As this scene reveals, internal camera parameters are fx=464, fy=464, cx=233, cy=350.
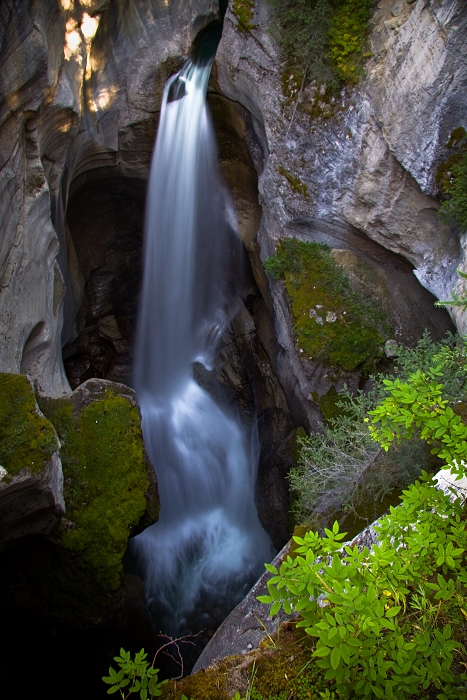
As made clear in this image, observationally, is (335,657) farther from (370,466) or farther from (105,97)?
(105,97)

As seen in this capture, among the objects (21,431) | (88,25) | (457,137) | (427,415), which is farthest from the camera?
(88,25)

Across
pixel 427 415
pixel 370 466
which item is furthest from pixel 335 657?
pixel 370 466

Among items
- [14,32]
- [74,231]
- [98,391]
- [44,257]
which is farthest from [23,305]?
[74,231]

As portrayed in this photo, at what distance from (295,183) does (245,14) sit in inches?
126

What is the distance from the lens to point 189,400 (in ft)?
35.9

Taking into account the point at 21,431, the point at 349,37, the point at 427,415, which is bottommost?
the point at 427,415

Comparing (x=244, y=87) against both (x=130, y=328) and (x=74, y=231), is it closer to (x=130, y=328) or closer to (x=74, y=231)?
(x=74, y=231)

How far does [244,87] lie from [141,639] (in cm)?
930

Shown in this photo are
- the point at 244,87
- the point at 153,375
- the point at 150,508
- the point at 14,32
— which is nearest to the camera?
the point at 14,32

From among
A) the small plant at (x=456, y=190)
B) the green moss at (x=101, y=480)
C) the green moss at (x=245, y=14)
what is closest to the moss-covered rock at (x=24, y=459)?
the green moss at (x=101, y=480)

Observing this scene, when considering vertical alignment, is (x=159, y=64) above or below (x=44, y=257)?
above

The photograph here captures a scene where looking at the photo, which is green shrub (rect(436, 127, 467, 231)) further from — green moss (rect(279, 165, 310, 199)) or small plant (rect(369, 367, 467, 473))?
small plant (rect(369, 367, 467, 473))

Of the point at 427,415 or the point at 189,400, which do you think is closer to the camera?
the point at 427,415

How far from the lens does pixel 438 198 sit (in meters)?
6.63
